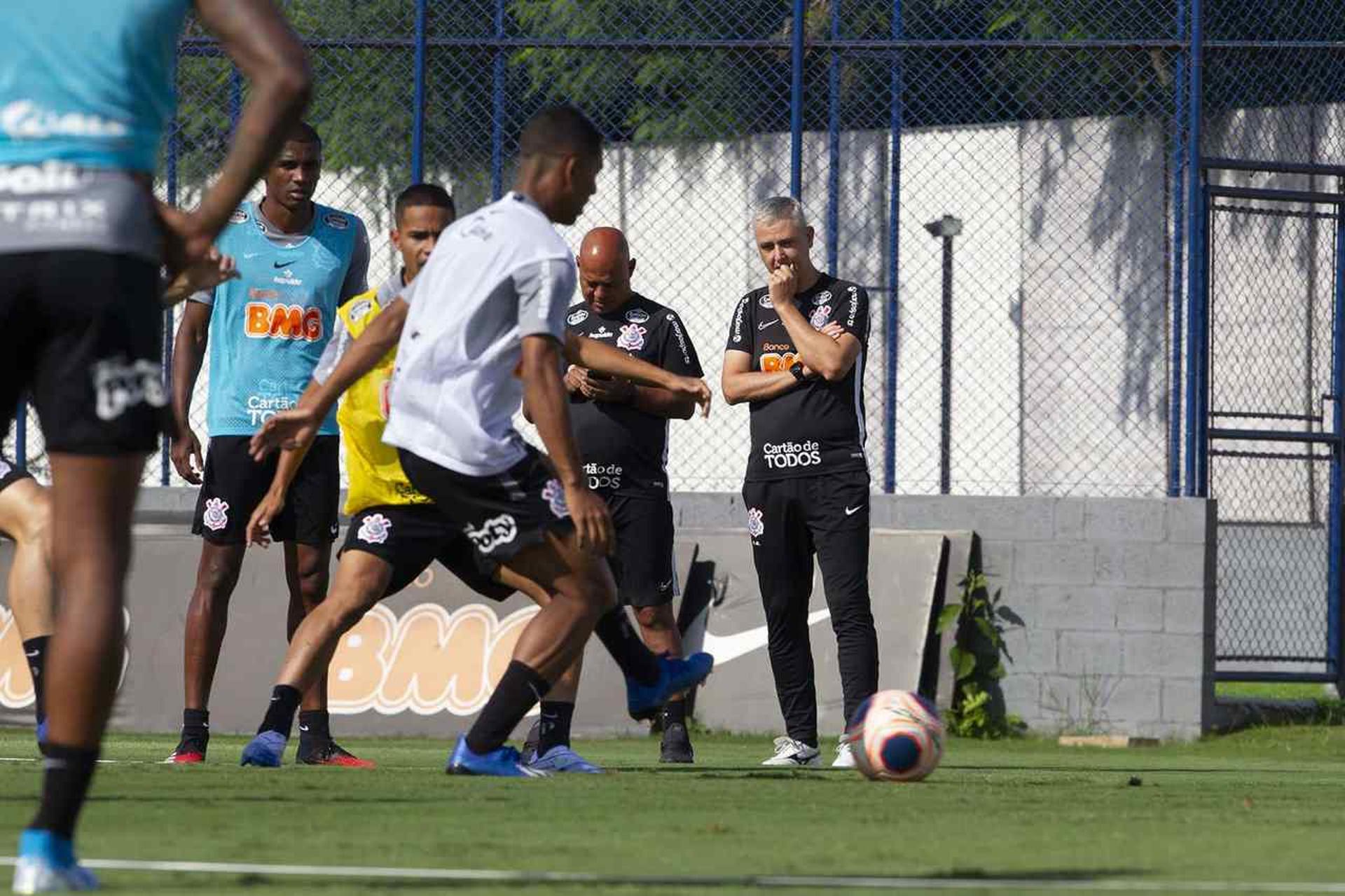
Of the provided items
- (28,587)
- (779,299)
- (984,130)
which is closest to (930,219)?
(984,130)

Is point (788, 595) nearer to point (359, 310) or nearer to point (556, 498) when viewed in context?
point (359, 310)

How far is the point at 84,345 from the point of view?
426 cm

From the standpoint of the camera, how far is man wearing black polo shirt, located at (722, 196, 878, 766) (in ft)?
29.9

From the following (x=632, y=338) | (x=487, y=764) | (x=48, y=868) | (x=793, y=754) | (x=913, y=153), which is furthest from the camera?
(x=913, y=153)

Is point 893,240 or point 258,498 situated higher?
point 893,240

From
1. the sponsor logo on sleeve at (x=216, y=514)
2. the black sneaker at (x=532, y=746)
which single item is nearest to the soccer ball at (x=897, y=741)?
the black sneaker at (x=532, y=746)

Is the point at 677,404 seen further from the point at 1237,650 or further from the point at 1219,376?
the point at 1219,376

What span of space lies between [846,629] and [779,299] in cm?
137

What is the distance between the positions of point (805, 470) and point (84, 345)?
5263 mm

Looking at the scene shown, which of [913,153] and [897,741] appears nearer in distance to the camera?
[897,741]

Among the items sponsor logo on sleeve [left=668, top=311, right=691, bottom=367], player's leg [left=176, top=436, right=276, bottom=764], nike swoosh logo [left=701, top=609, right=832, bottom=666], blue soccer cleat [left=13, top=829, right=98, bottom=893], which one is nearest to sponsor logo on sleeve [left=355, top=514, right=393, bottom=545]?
player's leg [left=176, top=436, right=276, bottom=764]

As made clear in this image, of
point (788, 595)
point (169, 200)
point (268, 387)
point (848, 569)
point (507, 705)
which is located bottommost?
point (507, 705)

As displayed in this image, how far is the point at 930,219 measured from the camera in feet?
54.5

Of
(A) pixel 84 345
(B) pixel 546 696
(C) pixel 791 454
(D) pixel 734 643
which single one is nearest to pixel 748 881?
(A) pixel 84 345
